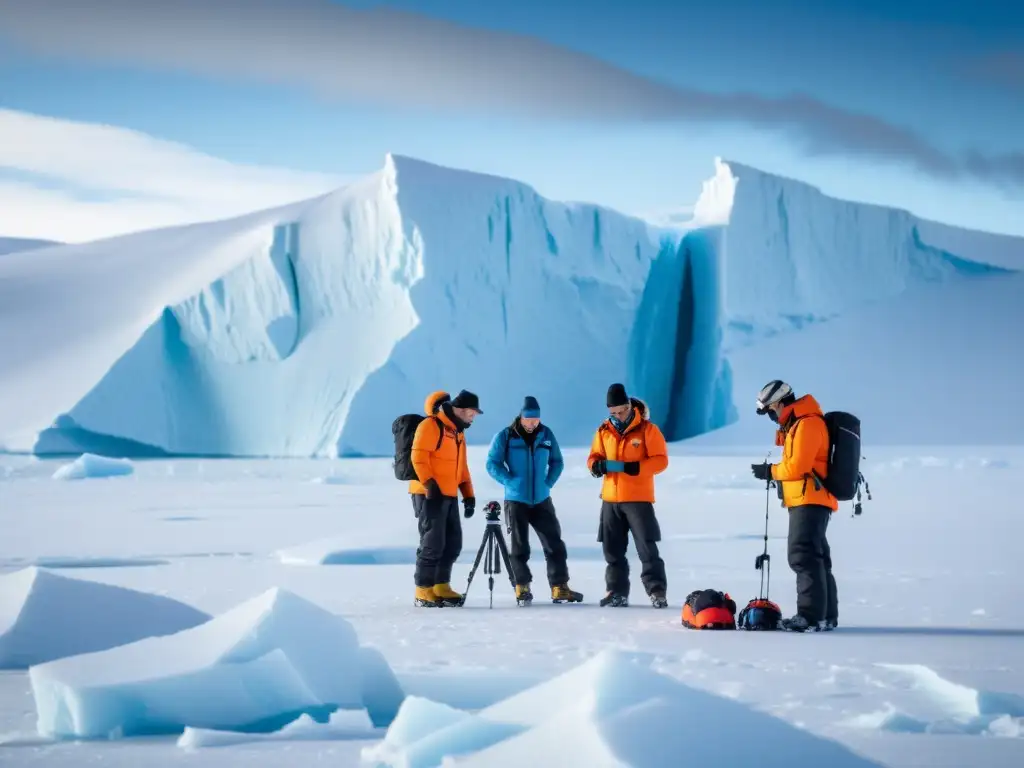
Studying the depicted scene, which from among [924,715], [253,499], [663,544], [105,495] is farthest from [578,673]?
[105,495]

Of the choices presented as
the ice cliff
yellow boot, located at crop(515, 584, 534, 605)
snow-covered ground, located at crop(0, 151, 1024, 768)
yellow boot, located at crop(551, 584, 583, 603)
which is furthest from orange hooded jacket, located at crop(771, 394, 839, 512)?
the ice cliff

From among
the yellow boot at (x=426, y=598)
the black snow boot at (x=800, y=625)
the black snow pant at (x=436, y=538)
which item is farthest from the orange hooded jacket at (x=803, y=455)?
the yellow boot at (x=426, y=598)

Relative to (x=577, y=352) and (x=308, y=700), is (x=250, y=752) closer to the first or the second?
(x=308, y=700)

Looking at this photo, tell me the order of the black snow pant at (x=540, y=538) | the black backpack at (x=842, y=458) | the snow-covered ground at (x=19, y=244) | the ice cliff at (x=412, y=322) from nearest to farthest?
1. the black backpack at (x=842, y=458)
2. the black snow pant at (x=540, y=538)
3. the ice cliff at (x=412, y=322)
4. the snow-covered ground at (x=19, y=244)

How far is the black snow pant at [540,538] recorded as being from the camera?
611 cm

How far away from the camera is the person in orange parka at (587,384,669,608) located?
5.88 meters

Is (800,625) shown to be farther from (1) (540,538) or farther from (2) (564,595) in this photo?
(1) (540,538)

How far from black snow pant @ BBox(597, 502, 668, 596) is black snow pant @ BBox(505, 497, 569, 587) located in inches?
9.9

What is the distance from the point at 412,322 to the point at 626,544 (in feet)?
54.0

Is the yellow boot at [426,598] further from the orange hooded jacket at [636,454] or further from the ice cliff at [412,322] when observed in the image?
the ice cliff at [412,322]

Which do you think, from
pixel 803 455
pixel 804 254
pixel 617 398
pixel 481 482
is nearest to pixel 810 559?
pixel 803 455

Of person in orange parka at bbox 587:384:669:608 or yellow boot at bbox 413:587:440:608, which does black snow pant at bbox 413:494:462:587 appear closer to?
yellow boot at bbox 413:587:440:608

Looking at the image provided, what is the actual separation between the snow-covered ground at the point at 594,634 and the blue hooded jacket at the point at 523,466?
1.78 feet

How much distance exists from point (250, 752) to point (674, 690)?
42.1 inches
